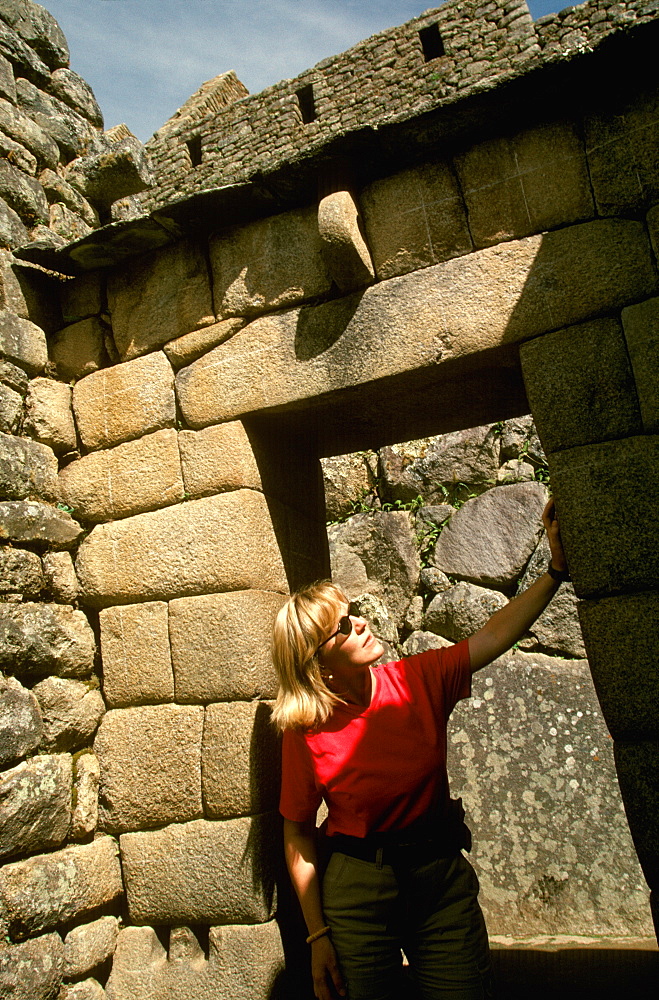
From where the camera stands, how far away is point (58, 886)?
2283 mm

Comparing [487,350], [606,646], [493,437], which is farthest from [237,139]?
[606,646]

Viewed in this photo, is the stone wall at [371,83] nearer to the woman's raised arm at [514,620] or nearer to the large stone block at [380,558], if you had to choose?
the large stone block at [380,558]

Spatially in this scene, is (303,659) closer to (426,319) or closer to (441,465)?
(426,319)

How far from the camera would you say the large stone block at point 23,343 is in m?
2.81

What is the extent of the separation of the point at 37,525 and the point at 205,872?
4.90 ft

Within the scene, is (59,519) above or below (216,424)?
below

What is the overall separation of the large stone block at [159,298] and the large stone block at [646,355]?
168 cm

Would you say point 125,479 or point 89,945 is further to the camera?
point 125,479

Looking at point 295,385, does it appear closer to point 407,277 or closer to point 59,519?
point 407,277

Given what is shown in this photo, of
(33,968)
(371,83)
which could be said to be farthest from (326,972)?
(371,83)

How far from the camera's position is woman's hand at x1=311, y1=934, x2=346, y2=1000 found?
1897mm

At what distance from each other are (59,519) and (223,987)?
186cm

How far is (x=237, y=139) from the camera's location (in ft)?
34.8

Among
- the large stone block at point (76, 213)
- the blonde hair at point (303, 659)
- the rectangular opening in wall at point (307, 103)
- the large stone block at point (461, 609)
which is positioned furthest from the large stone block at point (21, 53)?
the rectangular opening in wall at point (307, 103)
